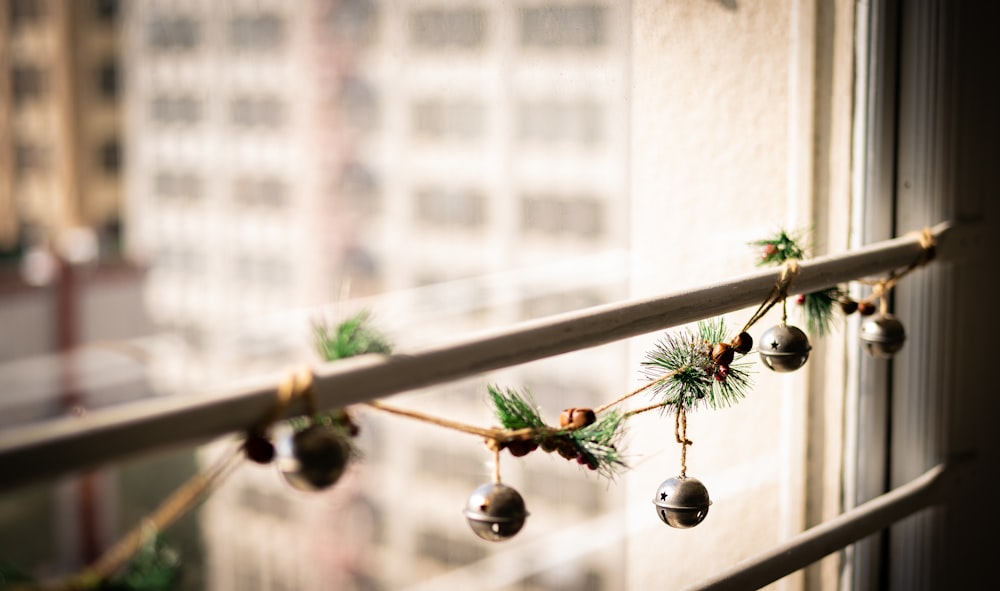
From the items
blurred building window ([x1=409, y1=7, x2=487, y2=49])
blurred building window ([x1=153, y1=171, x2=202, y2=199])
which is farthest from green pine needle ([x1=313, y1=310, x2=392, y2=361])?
blurred building window ([x1=153, y1=171, x2=202, y2=199])

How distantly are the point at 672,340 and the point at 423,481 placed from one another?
636 inches

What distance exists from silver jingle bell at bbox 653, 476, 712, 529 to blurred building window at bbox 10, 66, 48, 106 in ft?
64.4

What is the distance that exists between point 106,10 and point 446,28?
7.87 metres

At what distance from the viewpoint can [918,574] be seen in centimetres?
101

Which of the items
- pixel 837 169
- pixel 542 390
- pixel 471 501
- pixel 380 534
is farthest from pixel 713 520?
pixel 380 534

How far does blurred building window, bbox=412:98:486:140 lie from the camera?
1584cm

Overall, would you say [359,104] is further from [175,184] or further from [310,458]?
[310,458]

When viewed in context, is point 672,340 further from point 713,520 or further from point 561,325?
point 713,520

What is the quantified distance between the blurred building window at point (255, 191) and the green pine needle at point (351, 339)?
1881cm

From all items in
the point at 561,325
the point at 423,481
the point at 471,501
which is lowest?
the point at 423,481

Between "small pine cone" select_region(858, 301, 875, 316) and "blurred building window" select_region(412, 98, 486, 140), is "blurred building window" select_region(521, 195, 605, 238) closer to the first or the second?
"blurred building window" select_region(412, 98, 486, 140)

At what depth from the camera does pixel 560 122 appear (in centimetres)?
1441

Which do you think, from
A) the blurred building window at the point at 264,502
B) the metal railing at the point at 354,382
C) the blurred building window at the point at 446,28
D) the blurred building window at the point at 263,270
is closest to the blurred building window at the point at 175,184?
the blurred building window at the point at 263,270

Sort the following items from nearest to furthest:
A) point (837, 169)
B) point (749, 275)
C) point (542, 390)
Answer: point (749, 275) → point (837, 169) → point (542, 390)
